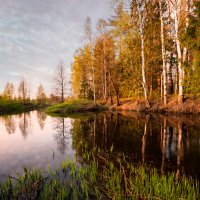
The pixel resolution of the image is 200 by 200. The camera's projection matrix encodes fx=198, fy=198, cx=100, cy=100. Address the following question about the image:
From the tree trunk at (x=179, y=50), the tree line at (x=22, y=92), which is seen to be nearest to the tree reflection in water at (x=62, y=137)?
the tree trunk at (x=179, y=50)

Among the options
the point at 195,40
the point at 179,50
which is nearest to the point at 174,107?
the point at 179,50

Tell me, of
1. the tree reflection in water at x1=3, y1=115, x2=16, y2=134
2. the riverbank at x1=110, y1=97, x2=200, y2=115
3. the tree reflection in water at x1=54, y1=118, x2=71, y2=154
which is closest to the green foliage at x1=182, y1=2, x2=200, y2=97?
the riverbank at x1=110, y1=97, x2=200, y2=115

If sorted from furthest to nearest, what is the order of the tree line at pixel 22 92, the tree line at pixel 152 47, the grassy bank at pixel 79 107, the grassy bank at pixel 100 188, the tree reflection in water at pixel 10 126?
1. the tree line at pixel 22 92
2. the grassy bank at pixel 79 107
3. the tree line at pixel 152 47
4. the tree reflection in water at pixel 10 126
5. the grassy bank at pixel 100 188

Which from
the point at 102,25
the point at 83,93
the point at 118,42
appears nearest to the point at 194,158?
the point at 118,42

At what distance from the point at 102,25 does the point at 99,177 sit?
3077 cm

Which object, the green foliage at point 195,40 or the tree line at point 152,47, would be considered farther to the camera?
the tree line at point 152,47

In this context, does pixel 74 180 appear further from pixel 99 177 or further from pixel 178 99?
pixel 178 99

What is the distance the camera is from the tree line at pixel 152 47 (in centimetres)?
1784

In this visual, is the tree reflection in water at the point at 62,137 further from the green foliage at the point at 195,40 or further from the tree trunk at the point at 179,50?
the tree trunk at the point at 179,50

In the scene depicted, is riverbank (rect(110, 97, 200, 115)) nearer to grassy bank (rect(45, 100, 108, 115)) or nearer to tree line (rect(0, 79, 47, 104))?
grassy bank (rect(45, 100, 108, 115))

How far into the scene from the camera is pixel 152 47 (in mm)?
27156

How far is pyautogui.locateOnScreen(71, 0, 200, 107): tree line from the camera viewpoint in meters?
17.8

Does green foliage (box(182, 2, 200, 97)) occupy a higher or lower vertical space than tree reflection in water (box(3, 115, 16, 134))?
higher

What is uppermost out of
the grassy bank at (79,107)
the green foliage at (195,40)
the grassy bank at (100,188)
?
the green foliage at (195,40)
